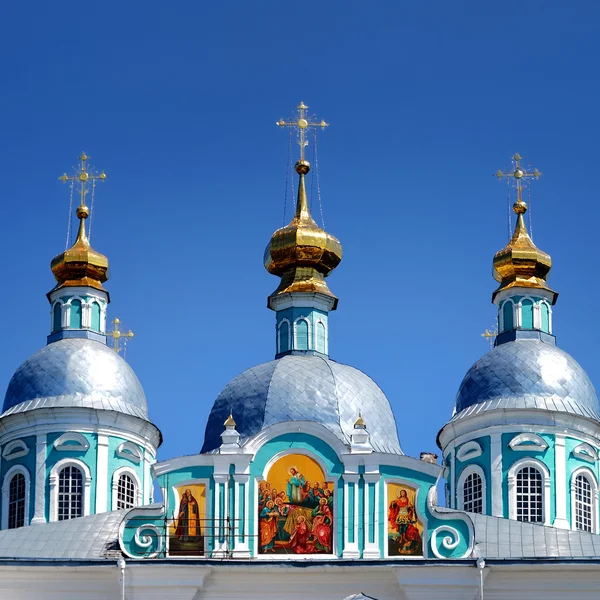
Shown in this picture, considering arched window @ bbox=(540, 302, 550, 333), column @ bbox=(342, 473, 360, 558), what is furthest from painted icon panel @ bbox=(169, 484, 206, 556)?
arched window @ bbox=(540, 302, 550, 333)

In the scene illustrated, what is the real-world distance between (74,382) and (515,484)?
9.35 meters

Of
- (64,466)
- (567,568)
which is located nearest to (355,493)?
(567,568)

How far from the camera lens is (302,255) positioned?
50.1 m

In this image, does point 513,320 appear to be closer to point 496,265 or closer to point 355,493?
point 496,265

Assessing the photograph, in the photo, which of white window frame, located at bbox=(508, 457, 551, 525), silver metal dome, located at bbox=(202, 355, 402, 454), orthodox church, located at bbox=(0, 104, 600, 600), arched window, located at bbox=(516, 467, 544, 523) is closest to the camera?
orthodox church, located at bbox=(0, 104, 600, 600)

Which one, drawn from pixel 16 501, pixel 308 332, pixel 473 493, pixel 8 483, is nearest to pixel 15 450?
pixel 8 483

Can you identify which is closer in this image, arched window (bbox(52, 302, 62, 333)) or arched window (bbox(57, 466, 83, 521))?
arched window (bbox(57, 466, 83, 521))

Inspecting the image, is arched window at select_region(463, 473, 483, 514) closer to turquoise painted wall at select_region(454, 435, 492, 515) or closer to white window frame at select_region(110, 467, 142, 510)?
turquoise painted wall at select_region(454, 435, 492, 515)

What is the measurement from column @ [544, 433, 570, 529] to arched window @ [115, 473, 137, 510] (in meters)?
8.57

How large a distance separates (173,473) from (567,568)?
24.1 feet

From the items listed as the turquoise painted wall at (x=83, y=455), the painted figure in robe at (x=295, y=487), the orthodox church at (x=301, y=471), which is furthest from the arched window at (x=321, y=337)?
the painted figure in robe at (x=295, y=487)

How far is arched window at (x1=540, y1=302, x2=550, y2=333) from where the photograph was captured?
168 feet

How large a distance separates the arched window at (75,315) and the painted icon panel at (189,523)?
8440 mm

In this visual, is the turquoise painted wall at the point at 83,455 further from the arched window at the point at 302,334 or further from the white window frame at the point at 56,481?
the arched window at the point at 302,334
